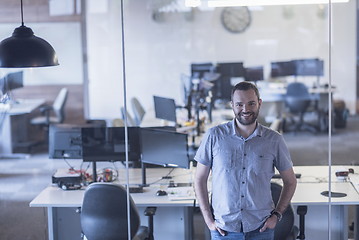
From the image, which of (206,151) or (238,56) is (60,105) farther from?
(206,151)

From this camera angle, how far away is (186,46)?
1284 centimetres

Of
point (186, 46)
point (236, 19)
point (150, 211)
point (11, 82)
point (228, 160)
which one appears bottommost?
point (150, 211)

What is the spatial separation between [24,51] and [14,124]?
5.81 metres

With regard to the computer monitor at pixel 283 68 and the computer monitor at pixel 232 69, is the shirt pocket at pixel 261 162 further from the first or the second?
the computer monitor at pixel 283 68

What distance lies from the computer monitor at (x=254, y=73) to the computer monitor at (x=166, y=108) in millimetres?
4717

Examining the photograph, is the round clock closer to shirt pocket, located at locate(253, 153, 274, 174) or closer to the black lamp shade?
the black lamp shade

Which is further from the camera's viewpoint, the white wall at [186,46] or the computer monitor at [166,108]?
the white wall at [186,46]

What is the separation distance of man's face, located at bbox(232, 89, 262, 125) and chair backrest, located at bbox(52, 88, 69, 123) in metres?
7.37

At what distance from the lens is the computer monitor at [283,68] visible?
497 inches

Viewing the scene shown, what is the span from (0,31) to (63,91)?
91.6 inches

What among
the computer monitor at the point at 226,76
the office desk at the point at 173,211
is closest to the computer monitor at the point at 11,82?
the computer monitor at the point at 226,76

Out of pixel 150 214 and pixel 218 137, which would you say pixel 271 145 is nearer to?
pixel 218 137

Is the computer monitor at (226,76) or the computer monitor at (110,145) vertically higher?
the computer monitor at (226,76)

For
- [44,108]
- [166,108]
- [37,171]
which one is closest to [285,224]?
[166,108]
